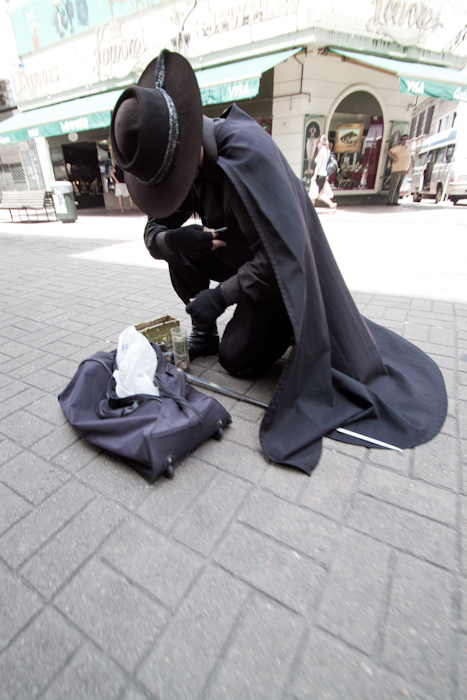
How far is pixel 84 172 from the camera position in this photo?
15555mm

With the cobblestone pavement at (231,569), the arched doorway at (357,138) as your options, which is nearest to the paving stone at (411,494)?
the cobblestone pavement at (231,569)

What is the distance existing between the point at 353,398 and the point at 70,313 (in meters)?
2.82

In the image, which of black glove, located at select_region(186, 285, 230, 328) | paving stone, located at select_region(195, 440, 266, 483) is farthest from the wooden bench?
paving stone, located at select_region(195, 440, 266, 483)

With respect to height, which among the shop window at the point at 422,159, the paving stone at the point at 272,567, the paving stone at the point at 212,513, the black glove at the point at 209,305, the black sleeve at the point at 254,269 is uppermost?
the shop window at the point at 422,159

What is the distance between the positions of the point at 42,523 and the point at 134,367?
803 mm

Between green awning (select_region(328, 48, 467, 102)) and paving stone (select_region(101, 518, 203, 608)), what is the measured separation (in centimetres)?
1077

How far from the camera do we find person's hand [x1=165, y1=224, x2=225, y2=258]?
6.93 ft

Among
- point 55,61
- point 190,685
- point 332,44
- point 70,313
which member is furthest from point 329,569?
point 55,61

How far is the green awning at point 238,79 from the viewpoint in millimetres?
8273

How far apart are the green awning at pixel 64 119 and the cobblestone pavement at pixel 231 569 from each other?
11.1 meters

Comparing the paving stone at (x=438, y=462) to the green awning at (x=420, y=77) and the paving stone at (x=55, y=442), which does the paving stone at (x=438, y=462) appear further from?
the green awning at (x=420, y=77)

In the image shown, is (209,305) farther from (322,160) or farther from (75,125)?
(75,125)

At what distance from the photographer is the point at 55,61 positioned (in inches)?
545

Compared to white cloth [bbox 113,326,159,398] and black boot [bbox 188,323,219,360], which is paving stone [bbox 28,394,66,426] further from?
black boot [bbox 188,323,219,360]
